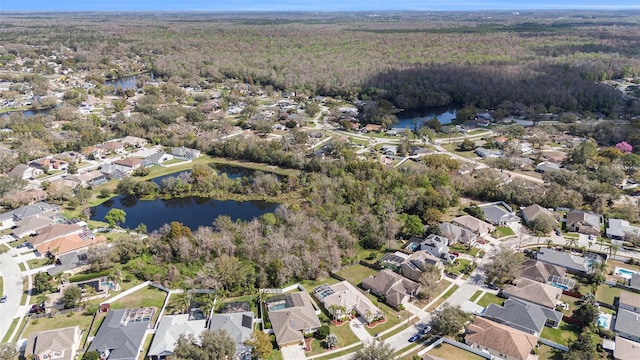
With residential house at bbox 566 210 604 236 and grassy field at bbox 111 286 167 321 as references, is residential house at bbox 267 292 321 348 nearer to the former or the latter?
grassy field at bbox 111 286 167 321

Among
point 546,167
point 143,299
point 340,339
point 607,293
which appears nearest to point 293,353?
point 340,339

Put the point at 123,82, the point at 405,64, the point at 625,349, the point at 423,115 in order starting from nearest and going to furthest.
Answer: the point at 625,349 → the point at 423,115 → the point at 405,64 → the point at 123,82

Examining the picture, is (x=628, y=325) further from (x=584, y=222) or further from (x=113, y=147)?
(x=113, y=147)

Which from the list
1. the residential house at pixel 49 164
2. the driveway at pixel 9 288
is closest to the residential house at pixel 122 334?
the driveway at pixel 9 288

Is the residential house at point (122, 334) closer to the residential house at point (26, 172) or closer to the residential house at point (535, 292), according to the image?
the residential house at point (535, 292)

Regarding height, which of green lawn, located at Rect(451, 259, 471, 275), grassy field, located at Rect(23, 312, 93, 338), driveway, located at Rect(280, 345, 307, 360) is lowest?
driveway, located at Rect(280, 345, 307, 360)

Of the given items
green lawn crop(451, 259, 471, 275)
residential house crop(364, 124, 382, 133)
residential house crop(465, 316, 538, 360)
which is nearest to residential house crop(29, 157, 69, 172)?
residential house crop(364, 124, 382, 133)
